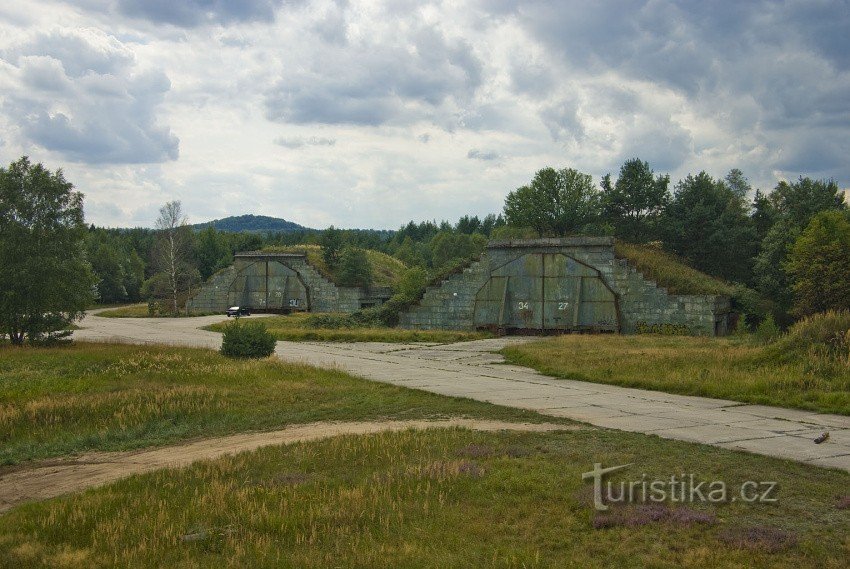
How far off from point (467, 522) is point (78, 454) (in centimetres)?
767

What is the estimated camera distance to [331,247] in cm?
6488

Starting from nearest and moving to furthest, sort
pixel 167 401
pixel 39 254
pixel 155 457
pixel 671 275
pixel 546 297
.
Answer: pixel 155 457, pixel 167 401, pixel 39 254, pixel 671 275, pixel 546 297

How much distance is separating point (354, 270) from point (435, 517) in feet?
170

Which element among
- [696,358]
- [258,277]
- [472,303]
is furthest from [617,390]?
[258,277]

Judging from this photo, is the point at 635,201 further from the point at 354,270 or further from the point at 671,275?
the point at 354,270

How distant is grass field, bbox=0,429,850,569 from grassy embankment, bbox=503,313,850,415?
5.77 meters

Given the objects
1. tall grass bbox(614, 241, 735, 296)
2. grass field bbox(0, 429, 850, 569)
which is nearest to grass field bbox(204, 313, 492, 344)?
tall grass bbox(614, 241, 735, 296)

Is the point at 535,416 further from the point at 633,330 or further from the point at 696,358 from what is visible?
the point at 633,330

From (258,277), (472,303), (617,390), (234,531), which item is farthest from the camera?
(258,277)

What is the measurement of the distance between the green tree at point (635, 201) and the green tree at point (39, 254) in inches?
1347

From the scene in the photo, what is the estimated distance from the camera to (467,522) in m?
7.57

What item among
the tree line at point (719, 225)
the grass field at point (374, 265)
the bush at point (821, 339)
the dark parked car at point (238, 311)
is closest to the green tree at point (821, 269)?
the tree line at point (719, 225)

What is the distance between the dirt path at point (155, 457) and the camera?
9914mm

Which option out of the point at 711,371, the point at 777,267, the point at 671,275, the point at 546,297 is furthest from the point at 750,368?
the point at 777,267
